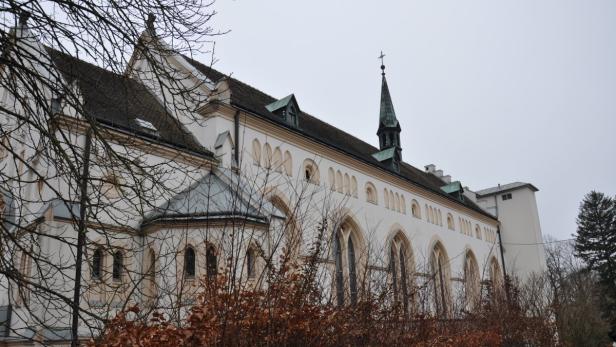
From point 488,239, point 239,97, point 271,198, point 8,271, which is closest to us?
point 8,271

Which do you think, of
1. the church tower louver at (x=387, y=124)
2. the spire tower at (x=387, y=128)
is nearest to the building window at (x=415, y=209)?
the church tower louver at (x=387, y=124)

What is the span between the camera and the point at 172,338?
5.66 meters

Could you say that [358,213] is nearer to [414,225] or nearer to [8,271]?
[414,225]

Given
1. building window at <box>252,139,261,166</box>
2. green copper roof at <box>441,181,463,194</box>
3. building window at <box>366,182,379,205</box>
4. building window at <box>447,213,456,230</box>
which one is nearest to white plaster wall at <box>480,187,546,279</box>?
green copper roof at <box>441,181,463,194</box>

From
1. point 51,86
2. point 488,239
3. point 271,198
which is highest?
point 488,239

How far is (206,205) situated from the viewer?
1277cm

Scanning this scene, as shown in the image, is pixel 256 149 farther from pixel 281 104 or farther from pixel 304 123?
pixel 304 123

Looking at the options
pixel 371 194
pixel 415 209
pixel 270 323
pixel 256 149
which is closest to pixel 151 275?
pixel 270 323

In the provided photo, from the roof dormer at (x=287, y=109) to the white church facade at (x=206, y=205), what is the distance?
0.26 feet

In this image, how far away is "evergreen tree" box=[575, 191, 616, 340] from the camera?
139 feet

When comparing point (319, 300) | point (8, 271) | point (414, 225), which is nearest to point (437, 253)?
point (414, 225)

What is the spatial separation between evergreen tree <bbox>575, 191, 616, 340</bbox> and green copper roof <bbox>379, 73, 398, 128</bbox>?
20.0 meters

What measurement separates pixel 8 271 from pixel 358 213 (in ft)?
68.1

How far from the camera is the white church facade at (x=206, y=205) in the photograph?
6309mm
